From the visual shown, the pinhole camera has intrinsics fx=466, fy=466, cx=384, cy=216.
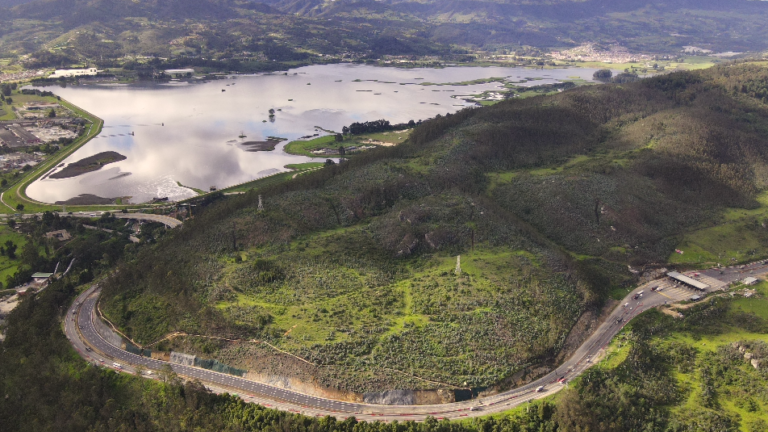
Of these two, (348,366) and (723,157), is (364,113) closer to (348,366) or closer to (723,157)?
(723,157)

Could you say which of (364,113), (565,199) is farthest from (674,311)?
(364,113)

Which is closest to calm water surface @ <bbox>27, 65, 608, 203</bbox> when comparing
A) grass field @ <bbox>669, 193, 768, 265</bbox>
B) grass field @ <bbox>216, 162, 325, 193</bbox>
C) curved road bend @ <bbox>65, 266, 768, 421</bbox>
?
grass field @ <bbox>216, 162, 325, 193</bbox>

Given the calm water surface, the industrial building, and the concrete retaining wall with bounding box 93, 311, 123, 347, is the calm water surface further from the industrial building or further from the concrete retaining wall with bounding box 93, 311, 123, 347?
the industrial building

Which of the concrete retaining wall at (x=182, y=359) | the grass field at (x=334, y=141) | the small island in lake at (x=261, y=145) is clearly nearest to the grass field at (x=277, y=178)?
the grass field at (x=334, y=141)

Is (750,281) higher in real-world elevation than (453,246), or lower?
lower

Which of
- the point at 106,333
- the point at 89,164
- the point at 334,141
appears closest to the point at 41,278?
the point at 106,333

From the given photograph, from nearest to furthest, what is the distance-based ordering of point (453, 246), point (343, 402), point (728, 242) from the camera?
point (343, 402), point (453, 246), point (728, 242)

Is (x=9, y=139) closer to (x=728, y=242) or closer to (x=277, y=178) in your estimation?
(x=277, y=178)
